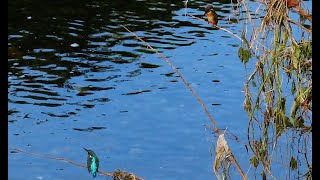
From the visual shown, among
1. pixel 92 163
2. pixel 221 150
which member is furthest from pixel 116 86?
pixel 221 150

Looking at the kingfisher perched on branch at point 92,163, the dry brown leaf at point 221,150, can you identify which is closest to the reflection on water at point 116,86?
the kingfisher perched on branch at point 92,163

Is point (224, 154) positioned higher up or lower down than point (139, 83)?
higher up

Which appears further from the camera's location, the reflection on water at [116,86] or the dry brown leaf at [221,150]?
the reflection on water at [116,86]

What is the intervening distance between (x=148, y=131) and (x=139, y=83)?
1.68 m

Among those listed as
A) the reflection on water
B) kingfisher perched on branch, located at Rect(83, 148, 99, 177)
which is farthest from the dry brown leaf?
the reflection on water

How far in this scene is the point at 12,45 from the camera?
10570mm

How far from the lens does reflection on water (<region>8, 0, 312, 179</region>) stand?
7.14 m

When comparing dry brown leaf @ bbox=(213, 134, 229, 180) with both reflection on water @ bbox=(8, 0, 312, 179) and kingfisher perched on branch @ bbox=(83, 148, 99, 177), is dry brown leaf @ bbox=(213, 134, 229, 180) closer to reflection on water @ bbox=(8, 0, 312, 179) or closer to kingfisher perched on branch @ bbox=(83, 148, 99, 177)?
kingfisher perched on branch @ bbox=(83, 148, 99, 177)

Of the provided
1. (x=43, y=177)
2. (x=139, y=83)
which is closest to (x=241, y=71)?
(x=139, y=83)

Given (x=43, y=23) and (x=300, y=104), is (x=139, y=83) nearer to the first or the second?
(x=43, y=23)

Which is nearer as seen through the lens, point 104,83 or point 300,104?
point 300,104

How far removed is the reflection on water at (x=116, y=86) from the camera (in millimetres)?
7141

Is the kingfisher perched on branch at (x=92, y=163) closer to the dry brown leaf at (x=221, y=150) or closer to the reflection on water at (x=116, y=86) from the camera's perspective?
the dry brown leaf at (x=221, y=150)
